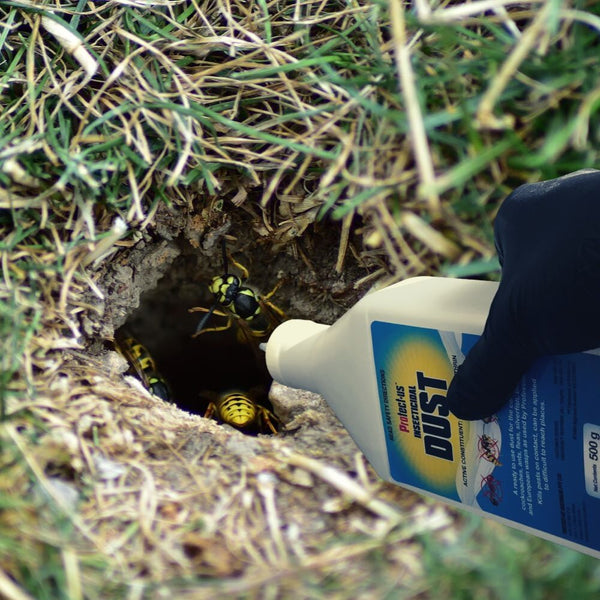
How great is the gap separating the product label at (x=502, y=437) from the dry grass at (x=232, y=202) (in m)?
0.08

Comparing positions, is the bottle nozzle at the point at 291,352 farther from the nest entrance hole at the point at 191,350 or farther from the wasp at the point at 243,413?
the nest entrance hole at the point at 191,350

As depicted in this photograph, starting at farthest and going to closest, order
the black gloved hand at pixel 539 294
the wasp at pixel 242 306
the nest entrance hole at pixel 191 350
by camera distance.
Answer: the nest entrance hole at pixel 191 350 → the wasp at pixel 242 306 → the black gloved hand at pixel 539 294

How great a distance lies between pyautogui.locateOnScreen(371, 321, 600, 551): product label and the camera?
923 millimetres

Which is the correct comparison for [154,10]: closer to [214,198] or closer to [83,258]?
[214,198]

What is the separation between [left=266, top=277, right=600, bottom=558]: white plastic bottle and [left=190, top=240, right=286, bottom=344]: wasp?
47 centimetres

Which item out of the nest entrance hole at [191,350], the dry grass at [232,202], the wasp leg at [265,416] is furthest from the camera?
the nest entrance hole at [191,350]

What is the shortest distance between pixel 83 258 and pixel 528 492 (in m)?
0.89

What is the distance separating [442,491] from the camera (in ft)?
3.59

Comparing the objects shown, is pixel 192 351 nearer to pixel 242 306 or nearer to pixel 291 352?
pixel 242 306

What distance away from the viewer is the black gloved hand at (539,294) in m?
0.86

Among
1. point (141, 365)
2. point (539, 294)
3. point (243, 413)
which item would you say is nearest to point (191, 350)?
point (141, 365)

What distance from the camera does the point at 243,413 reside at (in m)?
1.70

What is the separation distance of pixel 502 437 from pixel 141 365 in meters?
1.06

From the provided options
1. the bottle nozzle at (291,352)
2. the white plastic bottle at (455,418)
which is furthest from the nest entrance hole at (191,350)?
the white plastic bottle at (455,418)
